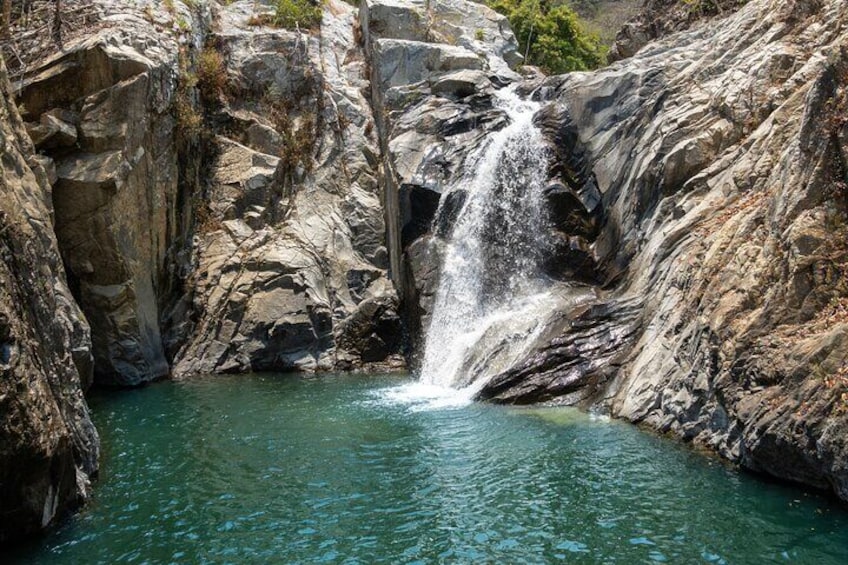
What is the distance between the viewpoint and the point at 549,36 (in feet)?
157

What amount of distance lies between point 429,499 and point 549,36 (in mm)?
42602

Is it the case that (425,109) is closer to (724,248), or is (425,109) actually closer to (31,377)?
(724,248)

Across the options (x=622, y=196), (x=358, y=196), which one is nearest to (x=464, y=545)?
(x=622, y=196)

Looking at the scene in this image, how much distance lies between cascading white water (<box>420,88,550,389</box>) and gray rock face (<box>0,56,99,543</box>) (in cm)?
1221

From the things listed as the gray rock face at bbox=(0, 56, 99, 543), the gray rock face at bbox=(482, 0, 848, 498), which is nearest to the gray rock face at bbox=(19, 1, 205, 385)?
the gray rock face at bbox=(0, 56, 99, 543)

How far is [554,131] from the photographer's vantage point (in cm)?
2688

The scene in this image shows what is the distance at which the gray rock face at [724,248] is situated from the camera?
38.3ft

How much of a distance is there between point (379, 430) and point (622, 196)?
38.9 feet

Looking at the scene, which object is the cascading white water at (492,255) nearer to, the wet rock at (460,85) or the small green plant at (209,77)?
the wet rock at (460,85)

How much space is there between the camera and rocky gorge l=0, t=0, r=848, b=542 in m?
11.7

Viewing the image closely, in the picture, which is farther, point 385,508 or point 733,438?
point 733,438

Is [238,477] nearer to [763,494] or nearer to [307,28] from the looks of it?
[763,494]

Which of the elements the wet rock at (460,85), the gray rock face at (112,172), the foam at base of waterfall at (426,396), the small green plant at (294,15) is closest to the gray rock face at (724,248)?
the foam at base of waterfall at (426,396)

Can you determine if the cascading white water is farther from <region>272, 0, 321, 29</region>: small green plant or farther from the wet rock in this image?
<region>272, 0, 321, 29</region>: small green plant
